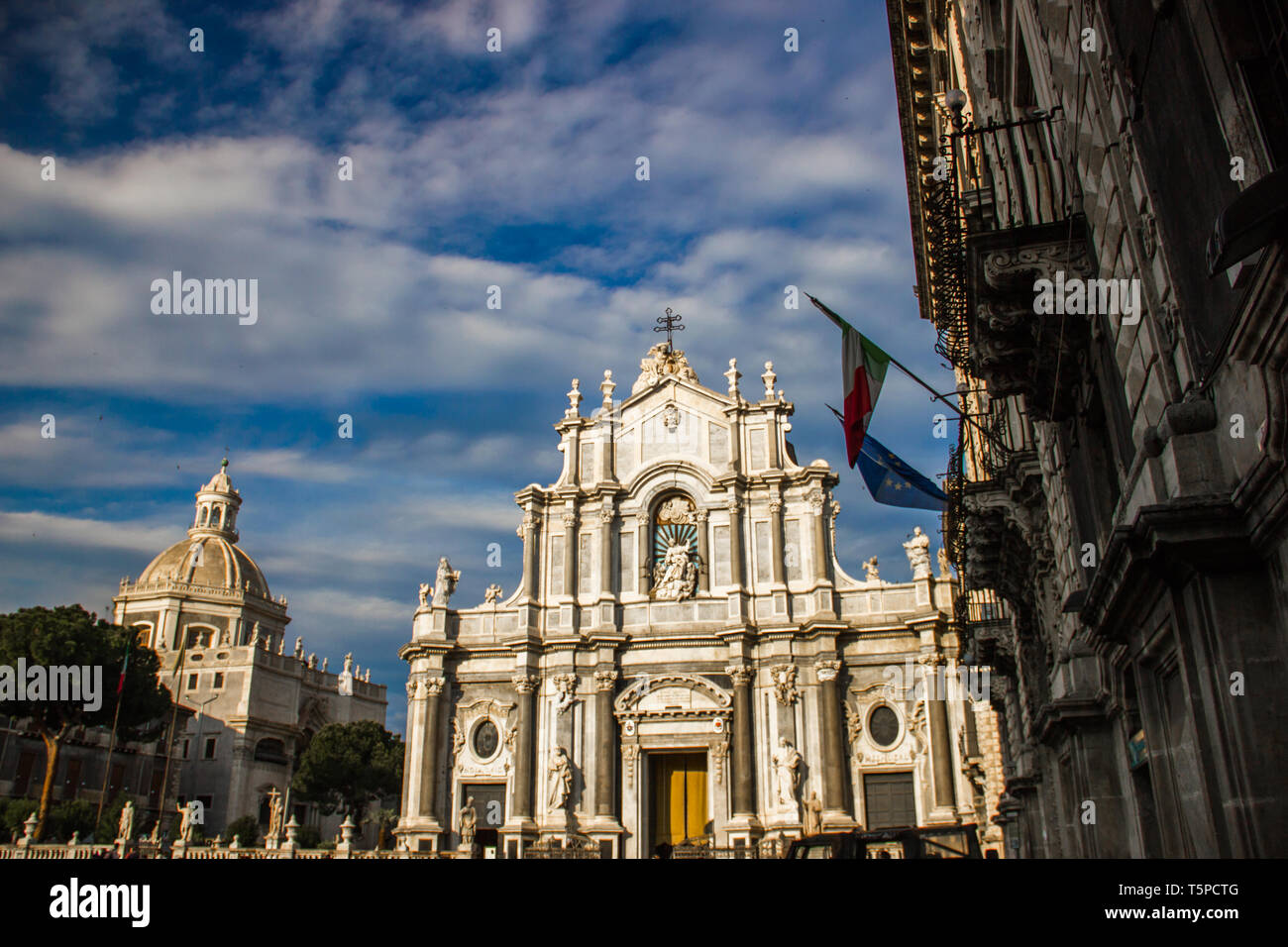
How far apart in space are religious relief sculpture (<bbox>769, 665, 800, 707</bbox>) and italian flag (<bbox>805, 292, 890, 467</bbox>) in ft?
65.1

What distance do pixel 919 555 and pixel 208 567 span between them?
59.5 metres

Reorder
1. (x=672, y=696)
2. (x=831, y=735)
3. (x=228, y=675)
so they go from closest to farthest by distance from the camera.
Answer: (x=831, y=735) → (x=672, y=696) → (x=228, y=675)

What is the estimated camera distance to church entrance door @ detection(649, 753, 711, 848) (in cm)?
3334

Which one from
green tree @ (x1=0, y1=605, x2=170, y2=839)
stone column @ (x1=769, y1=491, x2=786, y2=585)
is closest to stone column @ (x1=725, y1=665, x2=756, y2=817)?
stone column @ (x1=769, y1=491, x2=786, y2=585)

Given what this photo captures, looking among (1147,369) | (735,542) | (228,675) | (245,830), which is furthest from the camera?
(228,675)

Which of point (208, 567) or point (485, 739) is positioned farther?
point (208, 567)

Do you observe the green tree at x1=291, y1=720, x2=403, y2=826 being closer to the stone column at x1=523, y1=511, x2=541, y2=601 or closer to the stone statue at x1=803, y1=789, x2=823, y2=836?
the stone column at x1=523, y1=511, x2=541, y2=601

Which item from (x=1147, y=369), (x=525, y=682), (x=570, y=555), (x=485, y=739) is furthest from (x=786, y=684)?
(x=1147, y=369)

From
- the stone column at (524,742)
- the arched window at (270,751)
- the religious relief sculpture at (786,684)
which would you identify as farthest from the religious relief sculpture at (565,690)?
the arched window at (270,751)

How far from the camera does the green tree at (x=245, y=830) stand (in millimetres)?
50816

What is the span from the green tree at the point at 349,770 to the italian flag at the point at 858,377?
168 ft

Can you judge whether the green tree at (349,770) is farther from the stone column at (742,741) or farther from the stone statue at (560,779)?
the stone column at (742,741)

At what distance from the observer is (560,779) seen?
33.2 m

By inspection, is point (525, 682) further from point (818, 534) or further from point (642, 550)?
point (818, 534)
